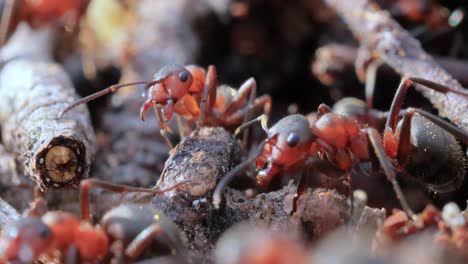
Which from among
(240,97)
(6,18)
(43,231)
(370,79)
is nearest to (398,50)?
(370,79)

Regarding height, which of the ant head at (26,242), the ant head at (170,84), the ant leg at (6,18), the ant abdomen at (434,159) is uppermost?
the ant leg at (6,18)

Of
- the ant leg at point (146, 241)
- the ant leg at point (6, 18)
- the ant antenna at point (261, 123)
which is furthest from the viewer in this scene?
the ant leg at point (6, 18)

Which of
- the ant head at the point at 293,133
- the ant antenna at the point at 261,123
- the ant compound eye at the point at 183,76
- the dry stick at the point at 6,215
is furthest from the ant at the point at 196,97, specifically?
the dry stick at the point at 6,215

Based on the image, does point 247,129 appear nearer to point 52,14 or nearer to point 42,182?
point 42,182

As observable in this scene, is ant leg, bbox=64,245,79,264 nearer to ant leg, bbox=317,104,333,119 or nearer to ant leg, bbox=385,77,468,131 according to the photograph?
ant leg, bbox=317,104,333,119

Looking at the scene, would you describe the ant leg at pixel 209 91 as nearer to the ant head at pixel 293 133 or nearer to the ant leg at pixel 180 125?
the ant leg at pixel 180 125

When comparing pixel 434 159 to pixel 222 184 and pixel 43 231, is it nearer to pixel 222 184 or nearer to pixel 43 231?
pixel 222 184

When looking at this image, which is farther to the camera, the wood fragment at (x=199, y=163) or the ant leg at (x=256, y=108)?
the ant leg at (x=256, y=108)

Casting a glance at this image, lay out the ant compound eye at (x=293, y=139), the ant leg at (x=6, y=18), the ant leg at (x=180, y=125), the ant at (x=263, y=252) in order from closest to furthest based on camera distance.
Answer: the ant at (x=263, y=252)
the ant compound eye at (x=293, y=139)
the ant leg at (x=180, y=125)
the ant leg at (x=6, y=18)
